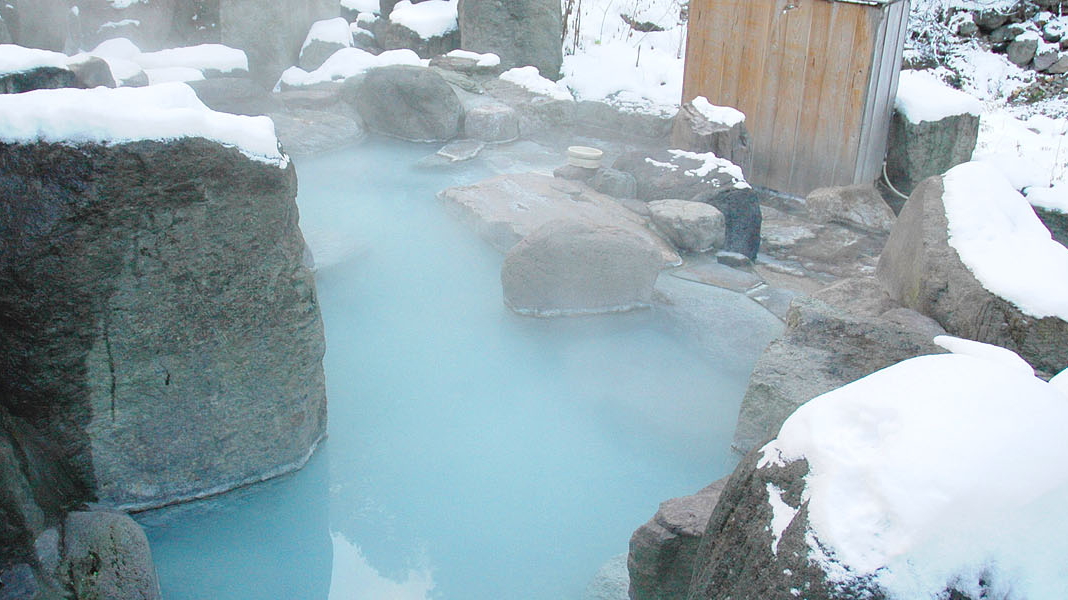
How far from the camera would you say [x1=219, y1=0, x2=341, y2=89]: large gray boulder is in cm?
838

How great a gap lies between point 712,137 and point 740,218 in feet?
3.26

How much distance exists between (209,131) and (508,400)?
1783 millimetres

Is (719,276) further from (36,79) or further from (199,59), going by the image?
(199,59)

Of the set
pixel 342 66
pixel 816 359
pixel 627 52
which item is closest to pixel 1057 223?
pixel 816 359

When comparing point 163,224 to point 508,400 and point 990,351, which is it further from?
point 990,351

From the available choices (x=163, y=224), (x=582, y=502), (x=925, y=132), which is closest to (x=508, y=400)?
(x=582, y=502)

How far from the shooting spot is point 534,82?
8047 mm

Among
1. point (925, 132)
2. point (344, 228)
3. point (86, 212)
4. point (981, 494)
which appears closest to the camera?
point (981, 494)

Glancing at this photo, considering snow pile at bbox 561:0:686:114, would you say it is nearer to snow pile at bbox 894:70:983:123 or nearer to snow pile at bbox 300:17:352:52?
snow pile at bbox 894:70:983:123

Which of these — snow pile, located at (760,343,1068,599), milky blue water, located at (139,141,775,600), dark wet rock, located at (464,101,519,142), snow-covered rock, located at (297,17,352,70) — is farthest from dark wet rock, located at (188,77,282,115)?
snow pile, located at (760,343,1068,599)

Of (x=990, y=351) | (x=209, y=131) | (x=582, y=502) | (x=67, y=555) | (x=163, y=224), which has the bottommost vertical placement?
(x=582, y=502)

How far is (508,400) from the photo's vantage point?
405 centimetres

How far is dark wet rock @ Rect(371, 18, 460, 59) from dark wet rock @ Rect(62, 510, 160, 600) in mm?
7140

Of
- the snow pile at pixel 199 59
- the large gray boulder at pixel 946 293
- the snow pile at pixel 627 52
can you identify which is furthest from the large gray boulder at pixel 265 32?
the large gray boulder at pixel 946 293
